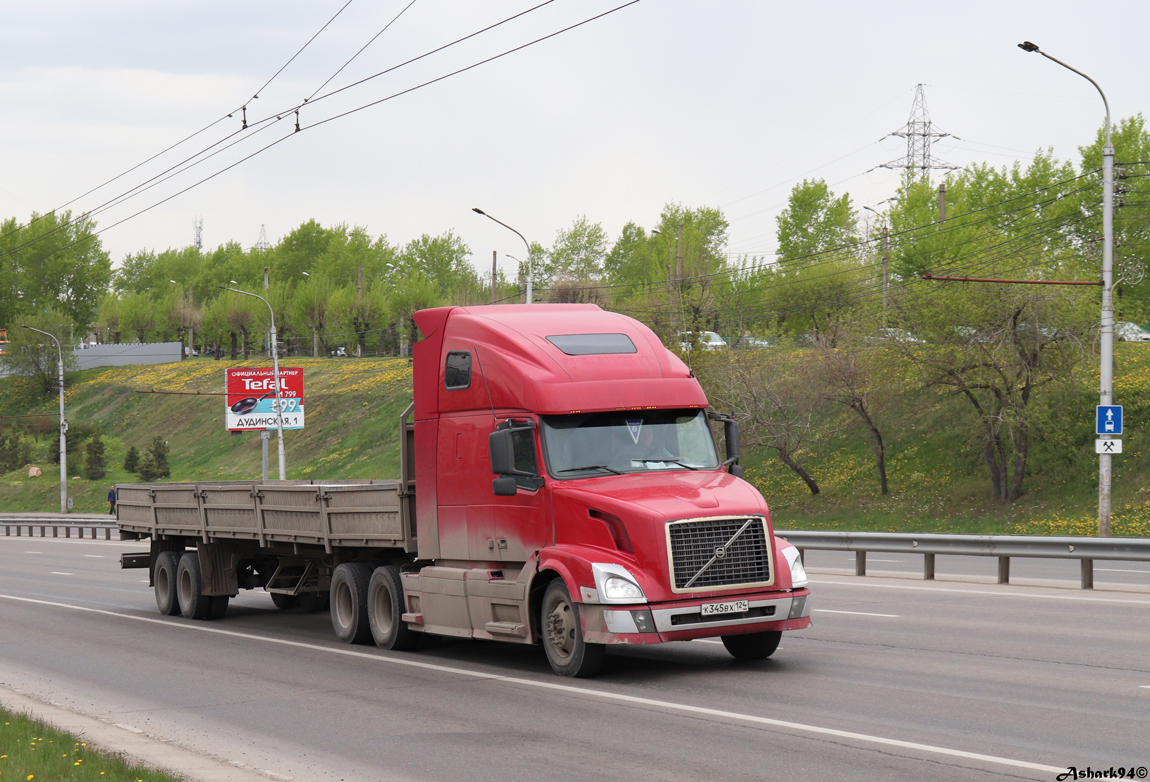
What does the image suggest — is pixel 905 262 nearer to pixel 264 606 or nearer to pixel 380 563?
pixel 264 606

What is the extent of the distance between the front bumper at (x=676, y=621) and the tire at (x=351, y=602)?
428cm

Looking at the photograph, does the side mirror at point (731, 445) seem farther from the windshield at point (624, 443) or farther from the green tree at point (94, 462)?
the green tree at point (94, 462)

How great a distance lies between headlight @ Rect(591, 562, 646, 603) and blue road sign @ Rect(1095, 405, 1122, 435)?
16438mm

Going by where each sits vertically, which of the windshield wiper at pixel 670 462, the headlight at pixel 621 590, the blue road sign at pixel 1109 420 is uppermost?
the windshield wiper at pixel 670 462

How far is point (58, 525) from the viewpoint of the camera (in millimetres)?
49156

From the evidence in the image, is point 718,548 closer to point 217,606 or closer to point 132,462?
point 217,606

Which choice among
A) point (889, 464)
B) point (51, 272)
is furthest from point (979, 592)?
point (51, 272)

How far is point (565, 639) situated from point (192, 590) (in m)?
8.58

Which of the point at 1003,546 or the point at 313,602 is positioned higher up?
the point at 1003,546

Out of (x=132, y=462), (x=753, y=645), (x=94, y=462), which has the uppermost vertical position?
(x=753, y=645)

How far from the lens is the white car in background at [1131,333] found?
47525 millimetres

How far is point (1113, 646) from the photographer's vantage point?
11.9 metres

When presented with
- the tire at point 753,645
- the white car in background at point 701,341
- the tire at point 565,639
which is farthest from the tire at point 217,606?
the white car in background at point 701,341

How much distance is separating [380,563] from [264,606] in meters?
6.58
